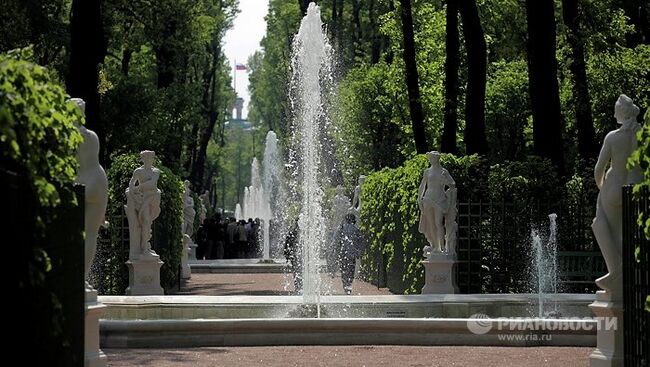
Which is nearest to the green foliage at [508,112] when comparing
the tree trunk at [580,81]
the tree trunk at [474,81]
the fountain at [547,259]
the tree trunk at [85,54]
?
the tree trunk at [580,81]

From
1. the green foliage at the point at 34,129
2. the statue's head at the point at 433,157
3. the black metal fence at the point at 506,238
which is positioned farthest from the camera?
the black metal fence at the point at 506,238

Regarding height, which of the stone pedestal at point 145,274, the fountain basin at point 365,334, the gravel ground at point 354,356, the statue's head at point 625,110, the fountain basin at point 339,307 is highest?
the statue's head at point 625,110

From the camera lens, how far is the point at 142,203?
2431 cm

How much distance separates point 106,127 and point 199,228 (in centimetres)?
1651

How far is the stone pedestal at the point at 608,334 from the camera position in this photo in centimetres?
1264

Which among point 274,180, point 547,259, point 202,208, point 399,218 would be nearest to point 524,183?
point 547,259

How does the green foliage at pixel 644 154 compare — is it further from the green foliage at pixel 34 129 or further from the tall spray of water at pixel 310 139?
the tall spray of water at pixel 310 139

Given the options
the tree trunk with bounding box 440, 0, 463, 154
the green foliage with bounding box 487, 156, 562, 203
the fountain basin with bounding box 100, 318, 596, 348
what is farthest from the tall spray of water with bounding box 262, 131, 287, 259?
the fountain basin with bounding box 100, 318, 596, 348

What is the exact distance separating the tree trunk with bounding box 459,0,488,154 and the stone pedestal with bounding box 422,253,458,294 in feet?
16.8

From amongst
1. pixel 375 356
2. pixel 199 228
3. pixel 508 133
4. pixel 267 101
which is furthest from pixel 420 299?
pixel 267 101

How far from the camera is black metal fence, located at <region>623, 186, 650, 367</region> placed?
33.4 ft

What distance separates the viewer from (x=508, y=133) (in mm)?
44719

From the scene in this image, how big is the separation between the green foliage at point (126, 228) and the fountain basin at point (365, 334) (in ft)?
31.1

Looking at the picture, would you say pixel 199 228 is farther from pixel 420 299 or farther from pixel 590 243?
pixel 420 299
